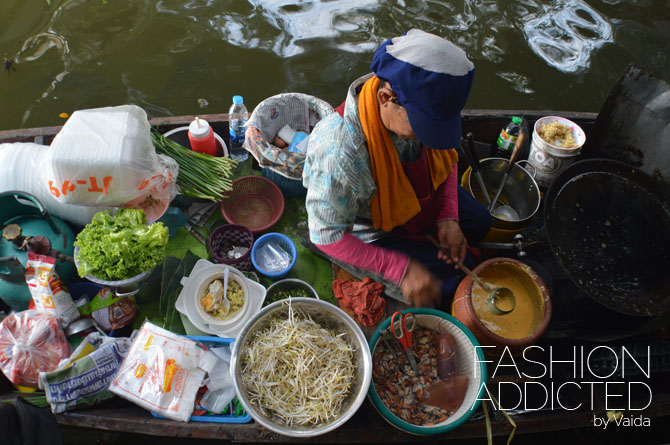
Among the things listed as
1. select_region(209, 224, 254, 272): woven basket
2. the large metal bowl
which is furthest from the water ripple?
the large metal bowl

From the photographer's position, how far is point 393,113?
67.7 inches

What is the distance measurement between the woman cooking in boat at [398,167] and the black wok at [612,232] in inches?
21.6

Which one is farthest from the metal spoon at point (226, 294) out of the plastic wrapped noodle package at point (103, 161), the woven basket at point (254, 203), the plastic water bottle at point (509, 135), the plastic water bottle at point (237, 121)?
the plastic water bottle at point (509, 135)

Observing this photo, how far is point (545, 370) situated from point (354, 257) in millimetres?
1330

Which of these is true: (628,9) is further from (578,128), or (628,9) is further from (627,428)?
(627,428)

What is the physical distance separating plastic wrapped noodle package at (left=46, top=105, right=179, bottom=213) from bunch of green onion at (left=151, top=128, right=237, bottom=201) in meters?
0.31

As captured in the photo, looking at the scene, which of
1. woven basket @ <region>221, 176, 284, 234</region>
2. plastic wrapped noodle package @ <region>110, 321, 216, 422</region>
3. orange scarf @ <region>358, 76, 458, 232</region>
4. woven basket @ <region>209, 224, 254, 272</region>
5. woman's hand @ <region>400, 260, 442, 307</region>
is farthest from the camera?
woven basket @ <region>221, 176, 284, 234</region>

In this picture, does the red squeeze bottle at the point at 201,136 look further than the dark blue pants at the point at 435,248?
Yes

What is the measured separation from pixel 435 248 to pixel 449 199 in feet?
1.02

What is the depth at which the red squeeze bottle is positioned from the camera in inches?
107

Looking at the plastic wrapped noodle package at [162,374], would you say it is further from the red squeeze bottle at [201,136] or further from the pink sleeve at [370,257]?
the red squeeze bottle at [201,136]

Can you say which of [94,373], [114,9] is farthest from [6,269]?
[114,9]

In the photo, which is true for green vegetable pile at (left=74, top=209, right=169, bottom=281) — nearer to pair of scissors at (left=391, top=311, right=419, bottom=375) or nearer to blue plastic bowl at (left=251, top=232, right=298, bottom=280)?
blue plastic bowl at (left=251, top=232, right=298, bottom=280)

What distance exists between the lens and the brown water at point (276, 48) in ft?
12.9
